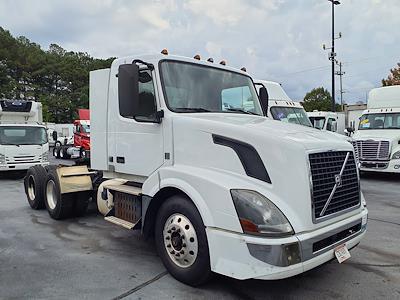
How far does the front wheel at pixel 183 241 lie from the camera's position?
3.67 meters

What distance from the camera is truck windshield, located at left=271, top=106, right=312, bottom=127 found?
12402mm

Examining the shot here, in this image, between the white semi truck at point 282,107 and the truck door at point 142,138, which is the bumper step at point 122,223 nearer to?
the truck door at point 142,138

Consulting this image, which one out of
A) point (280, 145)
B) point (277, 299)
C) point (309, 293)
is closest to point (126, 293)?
point (277, 299)

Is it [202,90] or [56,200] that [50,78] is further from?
[202,90]

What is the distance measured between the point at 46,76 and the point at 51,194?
1940 inches

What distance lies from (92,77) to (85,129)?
55.5 feet

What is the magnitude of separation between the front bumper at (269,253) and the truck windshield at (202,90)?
A: 1.61 meters

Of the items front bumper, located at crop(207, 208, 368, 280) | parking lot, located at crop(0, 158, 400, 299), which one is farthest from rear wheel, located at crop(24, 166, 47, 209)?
front bumper, located at crop(207, 208, 368, 280)

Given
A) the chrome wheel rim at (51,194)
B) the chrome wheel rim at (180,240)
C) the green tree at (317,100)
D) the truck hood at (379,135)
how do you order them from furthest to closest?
the green tree at (317,100), the truck hood at (379,135), the chrome wheel rim at (51,194), the chrome wheel rim at (180,240)

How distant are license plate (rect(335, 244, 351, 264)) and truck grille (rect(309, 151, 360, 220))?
36cm

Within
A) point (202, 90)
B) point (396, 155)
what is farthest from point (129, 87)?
point (396, 155)

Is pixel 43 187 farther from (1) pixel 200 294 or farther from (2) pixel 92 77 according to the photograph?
(1) pixel 200 294

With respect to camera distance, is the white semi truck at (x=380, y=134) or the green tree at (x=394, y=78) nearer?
the white semi truck at (x=380, y=134)

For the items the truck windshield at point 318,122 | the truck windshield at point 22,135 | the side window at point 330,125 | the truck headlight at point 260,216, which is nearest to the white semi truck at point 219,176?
the truck headlight at point 260,216
